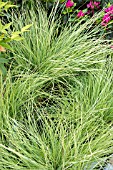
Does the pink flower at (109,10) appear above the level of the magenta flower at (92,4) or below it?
below

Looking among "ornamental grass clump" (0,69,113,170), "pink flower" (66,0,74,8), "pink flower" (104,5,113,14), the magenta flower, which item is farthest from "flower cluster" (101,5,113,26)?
"ornamental grass clump" (0,69,113,170)

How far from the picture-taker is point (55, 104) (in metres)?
2.19

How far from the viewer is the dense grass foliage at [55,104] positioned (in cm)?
178

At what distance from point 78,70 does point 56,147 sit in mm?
669

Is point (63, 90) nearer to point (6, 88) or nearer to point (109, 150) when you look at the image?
point (6, 88)

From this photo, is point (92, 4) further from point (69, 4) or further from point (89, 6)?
point (69, 4)

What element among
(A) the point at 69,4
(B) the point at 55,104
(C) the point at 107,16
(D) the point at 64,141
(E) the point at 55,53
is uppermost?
(A) the point at 69,4

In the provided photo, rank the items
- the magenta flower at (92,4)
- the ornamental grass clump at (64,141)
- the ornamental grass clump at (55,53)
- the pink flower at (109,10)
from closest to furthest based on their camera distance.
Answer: the ornamental grass clump at (64,141)
the ornamental grass clump at (55,53)
the pink flower at (109,10)
the magenta flower at (92,4)

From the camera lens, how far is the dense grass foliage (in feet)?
5.85

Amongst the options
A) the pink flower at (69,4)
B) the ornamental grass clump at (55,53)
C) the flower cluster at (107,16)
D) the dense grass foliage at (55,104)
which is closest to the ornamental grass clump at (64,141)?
the dense grass foliage at (55,104)

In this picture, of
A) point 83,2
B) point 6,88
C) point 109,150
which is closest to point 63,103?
point 6,88

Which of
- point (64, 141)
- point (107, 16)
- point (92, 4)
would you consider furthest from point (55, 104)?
point (92, 4)

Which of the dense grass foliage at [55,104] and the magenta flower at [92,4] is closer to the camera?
the dense grass foliage at [55,104]

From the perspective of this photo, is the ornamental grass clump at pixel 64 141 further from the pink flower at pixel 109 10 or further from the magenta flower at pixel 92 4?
the magenta flower at pixel 92 4
